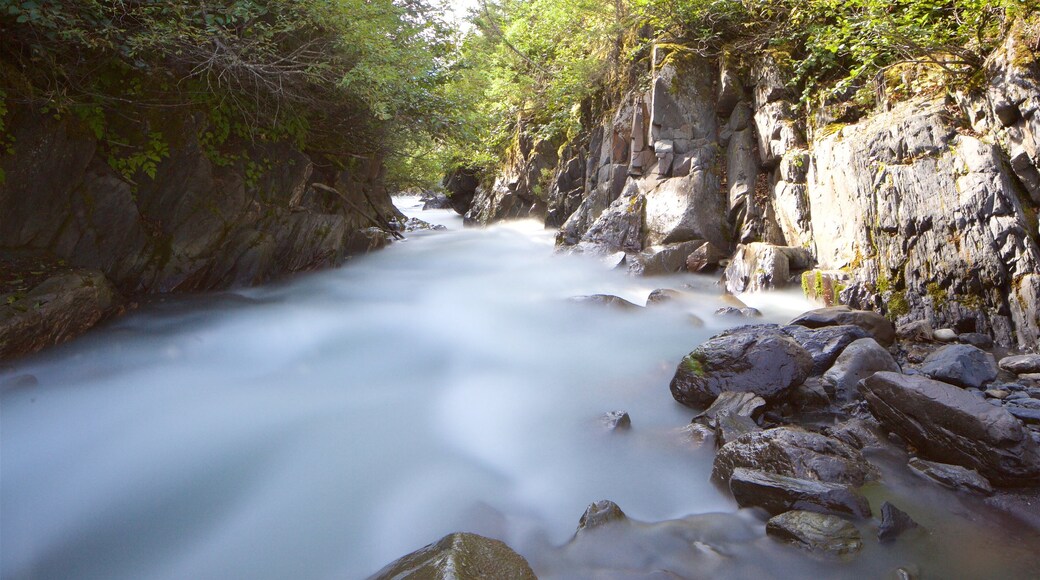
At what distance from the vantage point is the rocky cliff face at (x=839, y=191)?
5.62m

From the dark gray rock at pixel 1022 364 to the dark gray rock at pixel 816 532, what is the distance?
10.2 ft

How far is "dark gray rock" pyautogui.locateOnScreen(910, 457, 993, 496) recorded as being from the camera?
11.1 ft

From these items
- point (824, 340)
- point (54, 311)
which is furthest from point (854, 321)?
point (54, 311)

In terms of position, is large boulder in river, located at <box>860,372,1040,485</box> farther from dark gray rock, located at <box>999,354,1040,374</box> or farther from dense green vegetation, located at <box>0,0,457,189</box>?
dense green vegetation, located at <box>0,0,457,189</box>

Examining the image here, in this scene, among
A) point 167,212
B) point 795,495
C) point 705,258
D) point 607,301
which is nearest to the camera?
point 795,495

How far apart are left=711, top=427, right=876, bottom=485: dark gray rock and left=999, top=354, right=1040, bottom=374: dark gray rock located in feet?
7.56

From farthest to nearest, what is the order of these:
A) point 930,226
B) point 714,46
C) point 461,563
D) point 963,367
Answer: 1. point 714,46
2. point 930,226
3. point 963,367
4. point 461,563

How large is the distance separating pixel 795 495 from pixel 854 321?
356cm

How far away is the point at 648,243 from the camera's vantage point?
11266mm

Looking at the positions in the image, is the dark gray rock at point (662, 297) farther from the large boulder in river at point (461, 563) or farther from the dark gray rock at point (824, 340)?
the large boulder in river at point (461, 563)

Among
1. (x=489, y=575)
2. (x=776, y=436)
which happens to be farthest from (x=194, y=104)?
(x=776, y=436)

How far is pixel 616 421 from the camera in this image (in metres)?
4.52

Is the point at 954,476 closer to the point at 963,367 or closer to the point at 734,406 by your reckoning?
the point at 734,406

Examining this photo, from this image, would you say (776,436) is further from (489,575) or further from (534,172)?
(534,172)
